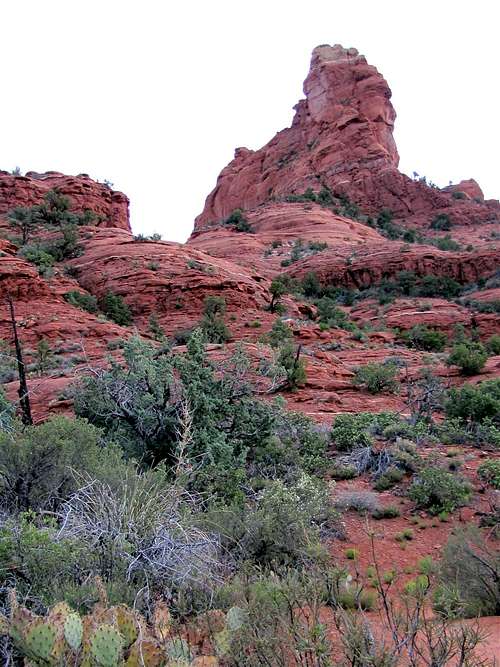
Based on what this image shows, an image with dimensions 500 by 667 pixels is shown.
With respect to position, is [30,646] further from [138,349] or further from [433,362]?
[433,362]

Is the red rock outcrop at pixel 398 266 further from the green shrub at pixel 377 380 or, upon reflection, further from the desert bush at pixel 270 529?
the desert bush at pixel 270 529

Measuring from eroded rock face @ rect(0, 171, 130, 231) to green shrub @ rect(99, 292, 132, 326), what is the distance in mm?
14152

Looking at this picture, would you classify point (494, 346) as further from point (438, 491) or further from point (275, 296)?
point (438, 491)

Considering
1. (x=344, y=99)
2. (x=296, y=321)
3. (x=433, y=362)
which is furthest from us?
(x=344, y=99)

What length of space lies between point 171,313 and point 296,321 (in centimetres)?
Result: 521

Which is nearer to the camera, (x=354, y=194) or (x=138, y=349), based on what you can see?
(x=138, y=349)

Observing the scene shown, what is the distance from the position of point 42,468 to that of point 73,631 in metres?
2.83

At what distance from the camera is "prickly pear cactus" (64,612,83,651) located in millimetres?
2857

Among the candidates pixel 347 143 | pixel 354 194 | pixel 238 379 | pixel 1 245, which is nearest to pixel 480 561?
pixel 238 379

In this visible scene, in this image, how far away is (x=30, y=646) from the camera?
2.78m

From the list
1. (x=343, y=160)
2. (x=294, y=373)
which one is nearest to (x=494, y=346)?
(x=294, y=373)

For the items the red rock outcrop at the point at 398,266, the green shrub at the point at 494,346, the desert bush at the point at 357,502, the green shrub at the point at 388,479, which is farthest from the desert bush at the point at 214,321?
the red rock outcrop at the point at 398,266

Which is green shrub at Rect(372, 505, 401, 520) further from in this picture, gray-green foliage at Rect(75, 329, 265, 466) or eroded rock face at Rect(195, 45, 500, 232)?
eroded rock face at Rect(195, 45, 500, 232)

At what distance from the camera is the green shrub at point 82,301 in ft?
77.3
